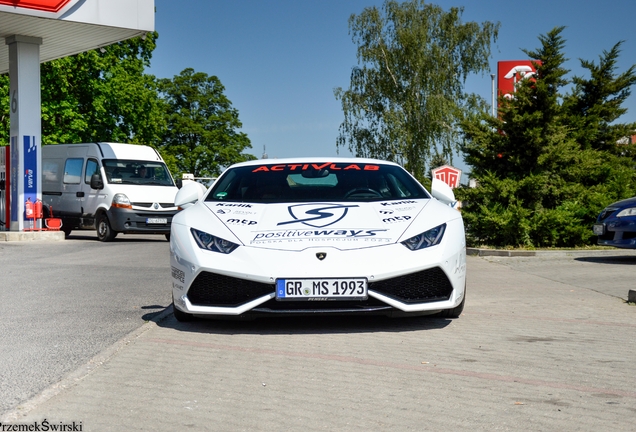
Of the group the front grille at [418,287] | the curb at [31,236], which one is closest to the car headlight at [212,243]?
the front grille at [418,287]

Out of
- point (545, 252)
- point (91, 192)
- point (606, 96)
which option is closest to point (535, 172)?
point (545, 252)

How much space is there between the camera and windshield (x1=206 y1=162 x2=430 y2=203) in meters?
7.30

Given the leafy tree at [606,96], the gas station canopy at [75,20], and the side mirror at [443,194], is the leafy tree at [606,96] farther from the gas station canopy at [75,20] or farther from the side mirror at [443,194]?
the side mirror at [443,194]

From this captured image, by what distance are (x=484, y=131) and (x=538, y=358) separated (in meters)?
13.6

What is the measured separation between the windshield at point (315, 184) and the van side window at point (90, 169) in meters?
14.5

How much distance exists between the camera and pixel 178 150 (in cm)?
7662

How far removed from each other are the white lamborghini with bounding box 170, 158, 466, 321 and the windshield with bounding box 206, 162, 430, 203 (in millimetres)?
303

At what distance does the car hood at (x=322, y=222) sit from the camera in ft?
20.3

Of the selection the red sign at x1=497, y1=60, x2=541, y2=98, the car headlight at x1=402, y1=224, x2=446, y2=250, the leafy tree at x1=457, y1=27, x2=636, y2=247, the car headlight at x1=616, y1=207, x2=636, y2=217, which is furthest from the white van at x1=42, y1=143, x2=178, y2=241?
the car headlight at x1=402, y1=224, x2=446, y2=250

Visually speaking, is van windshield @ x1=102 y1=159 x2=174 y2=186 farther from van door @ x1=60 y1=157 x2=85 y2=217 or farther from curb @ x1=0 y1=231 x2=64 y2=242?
curb @ x1=0 y1=231 x2=64 y2=242

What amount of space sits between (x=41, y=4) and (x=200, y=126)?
5623cm

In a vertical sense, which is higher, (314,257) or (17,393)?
(314,257)

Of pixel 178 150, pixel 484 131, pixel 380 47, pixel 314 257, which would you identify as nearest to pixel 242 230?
pixel 314 257

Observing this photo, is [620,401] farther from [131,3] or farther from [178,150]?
[178,150]
